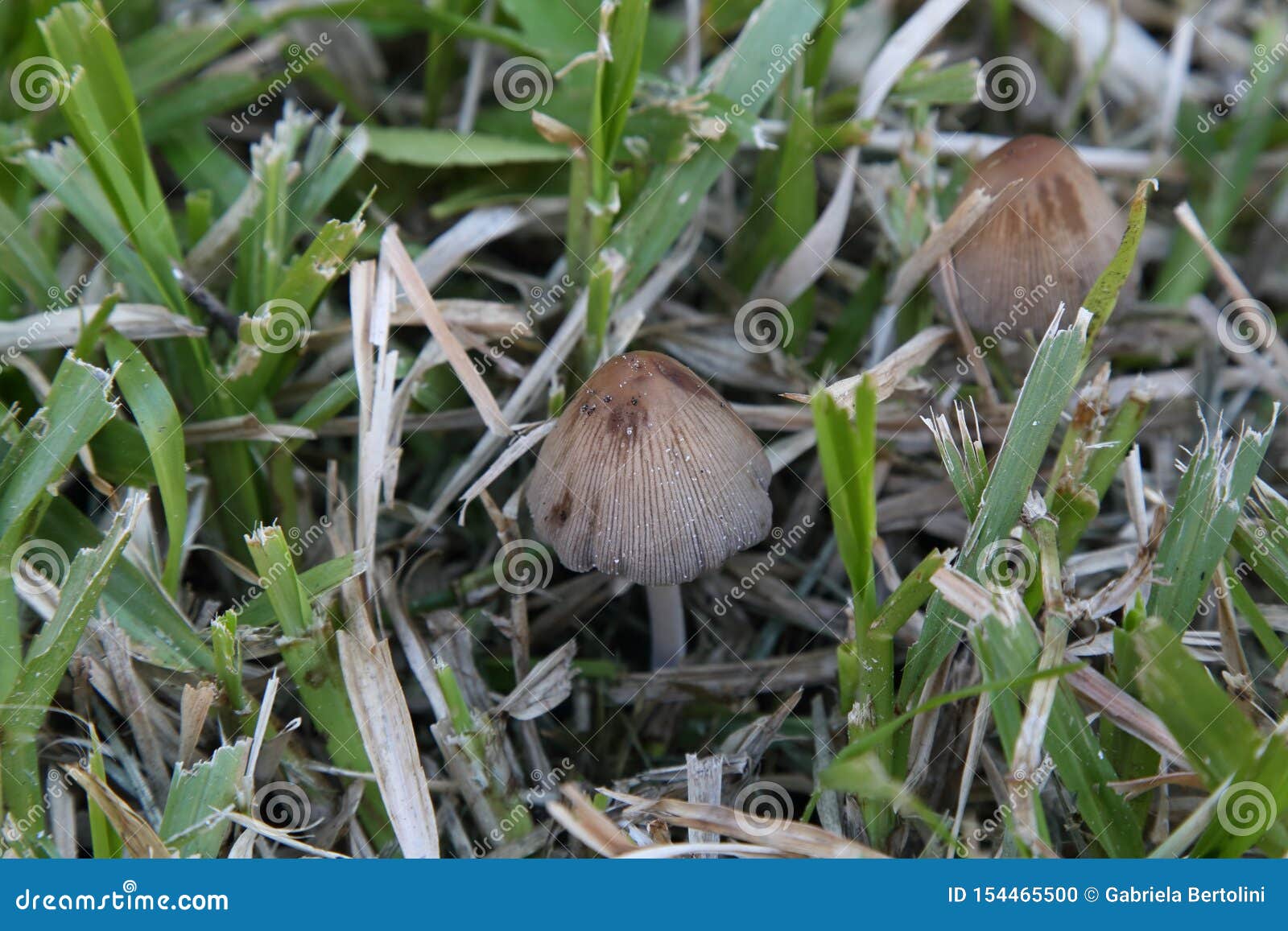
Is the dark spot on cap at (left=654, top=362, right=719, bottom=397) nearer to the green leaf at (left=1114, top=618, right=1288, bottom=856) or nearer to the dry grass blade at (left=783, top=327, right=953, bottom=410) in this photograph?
the dry grass blade at (left=783, top=327, right=953, bottom=410)

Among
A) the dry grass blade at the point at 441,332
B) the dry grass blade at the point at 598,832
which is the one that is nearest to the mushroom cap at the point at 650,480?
the dry grass blade at the point at 441,332

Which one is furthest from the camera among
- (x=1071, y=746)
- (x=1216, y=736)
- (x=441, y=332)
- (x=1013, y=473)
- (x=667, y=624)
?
(x=667, y=624)

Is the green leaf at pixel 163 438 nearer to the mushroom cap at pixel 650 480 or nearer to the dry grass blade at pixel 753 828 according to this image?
the mushroom cap at pixel 650 480

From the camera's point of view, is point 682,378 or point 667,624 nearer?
point 682,378

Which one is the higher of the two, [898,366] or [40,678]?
[898,366]

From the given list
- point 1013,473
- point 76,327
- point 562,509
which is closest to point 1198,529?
point 1013,473

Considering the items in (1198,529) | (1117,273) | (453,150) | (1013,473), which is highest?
(453,150)

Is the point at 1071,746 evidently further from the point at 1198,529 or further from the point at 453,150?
the point at 453,150
